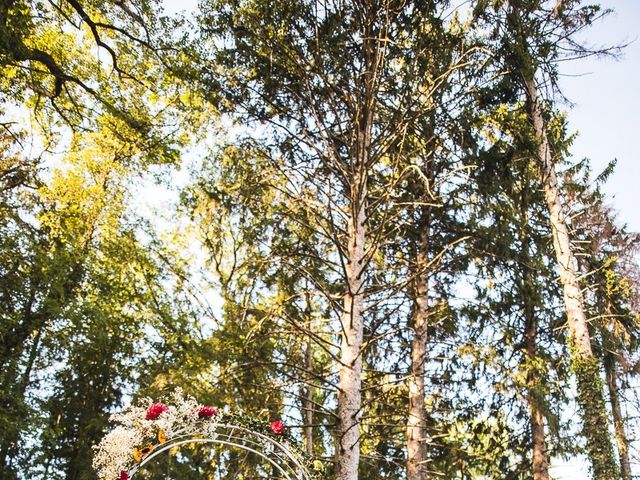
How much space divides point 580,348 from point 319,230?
4007 millimetres

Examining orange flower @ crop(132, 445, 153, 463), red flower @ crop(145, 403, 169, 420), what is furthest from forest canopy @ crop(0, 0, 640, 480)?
orange flower @ crop(132, 445, 153, 463)

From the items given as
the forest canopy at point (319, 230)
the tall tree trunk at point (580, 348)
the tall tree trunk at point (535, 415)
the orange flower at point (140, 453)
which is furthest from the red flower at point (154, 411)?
the tall tree trunk at point (535, 415)

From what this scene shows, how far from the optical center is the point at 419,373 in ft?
22.6

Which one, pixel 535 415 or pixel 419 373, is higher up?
pixel 419 373

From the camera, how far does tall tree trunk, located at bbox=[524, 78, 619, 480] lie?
6340 millimetres

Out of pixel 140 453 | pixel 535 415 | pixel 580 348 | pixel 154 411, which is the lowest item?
pixel 140 453

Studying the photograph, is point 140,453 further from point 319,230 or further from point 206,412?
point 319,230

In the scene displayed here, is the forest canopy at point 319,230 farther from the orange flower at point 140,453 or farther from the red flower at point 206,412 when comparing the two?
the orange flower at point 140,453

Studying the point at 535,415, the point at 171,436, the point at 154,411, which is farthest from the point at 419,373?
the point at 154,411

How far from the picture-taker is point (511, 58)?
8.20 metres

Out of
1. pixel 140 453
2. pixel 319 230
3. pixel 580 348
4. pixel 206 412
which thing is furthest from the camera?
pixel 319 230

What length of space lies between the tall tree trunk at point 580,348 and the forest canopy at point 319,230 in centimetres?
3

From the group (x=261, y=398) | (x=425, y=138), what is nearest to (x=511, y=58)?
(x=425, y=138)

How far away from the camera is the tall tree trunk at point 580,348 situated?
6.34 metres
